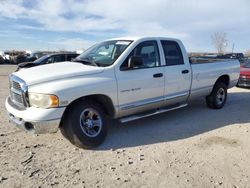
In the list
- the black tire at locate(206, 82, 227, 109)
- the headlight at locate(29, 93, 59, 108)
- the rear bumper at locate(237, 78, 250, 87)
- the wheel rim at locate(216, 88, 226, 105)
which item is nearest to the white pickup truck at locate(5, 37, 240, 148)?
the headlight at locate(29, 93, 59, 108)

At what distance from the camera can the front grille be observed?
449 centimetres

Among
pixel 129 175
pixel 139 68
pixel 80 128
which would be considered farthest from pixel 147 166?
pixel 139 68

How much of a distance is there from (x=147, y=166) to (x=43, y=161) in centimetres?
163

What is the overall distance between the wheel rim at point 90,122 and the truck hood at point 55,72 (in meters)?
0.67

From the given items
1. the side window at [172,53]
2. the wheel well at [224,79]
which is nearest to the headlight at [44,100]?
the side window at [172,53]

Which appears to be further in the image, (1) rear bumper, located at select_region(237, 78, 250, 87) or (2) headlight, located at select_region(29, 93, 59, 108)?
(1) rear bumper, located at select_region(237, 78, 250, 87)

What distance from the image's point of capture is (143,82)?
18.0ft

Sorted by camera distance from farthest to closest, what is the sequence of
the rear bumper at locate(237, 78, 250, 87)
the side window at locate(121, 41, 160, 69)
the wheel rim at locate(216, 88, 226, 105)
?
the rear bumper at locate(237, 78, 250, 87), the wheel rim at locate(216, 88, 226, 105), the side window at locate(121, 41, 160, 69)

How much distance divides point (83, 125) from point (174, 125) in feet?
7.69

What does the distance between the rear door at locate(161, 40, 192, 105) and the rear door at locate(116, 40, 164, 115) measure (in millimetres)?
227

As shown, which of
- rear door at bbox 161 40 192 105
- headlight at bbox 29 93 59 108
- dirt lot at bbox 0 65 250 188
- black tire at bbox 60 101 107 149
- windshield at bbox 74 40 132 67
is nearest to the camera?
dirt lot at bbox 0 65 250 188

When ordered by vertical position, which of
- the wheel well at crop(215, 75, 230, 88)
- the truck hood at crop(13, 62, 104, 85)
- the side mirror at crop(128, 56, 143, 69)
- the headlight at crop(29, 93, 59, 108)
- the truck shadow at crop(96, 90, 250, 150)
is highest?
the side mirror at crop(128, 56, 143, 69)

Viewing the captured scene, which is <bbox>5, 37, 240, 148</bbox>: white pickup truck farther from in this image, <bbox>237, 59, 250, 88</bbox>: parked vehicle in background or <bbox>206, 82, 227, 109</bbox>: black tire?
<bbox>237, 59, 250, 88</bbox>: parked vehicle in background

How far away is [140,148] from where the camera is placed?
16.1 feet
